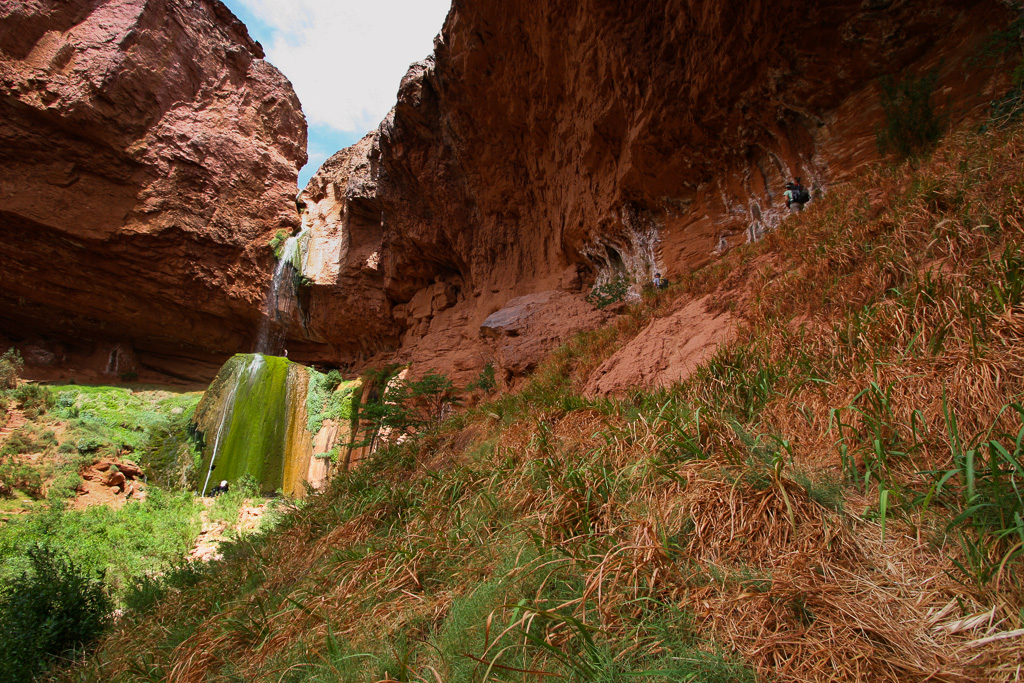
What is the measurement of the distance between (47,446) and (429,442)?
10.7 meters

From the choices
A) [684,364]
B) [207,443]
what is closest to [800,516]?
[684,364]

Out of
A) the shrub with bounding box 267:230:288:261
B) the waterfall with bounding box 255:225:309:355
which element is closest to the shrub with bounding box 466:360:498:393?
the waterfall with bounding box 255:225:309:355

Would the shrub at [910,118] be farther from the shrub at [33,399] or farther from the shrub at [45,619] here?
the shrub at [33,399]

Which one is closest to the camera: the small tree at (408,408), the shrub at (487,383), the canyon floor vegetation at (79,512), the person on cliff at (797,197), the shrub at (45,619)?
the shrub at (45,619)

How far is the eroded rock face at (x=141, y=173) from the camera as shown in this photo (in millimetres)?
13789

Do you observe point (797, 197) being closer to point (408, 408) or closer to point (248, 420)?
point (408, 408)

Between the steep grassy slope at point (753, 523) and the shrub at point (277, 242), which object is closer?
the steep grassy slope at point (753, 523)

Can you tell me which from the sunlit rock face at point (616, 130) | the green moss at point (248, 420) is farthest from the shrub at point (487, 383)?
the green moss at point (248, 420)

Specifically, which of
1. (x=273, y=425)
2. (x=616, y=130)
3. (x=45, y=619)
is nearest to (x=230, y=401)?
(x=273, y=425)

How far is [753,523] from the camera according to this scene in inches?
75.7

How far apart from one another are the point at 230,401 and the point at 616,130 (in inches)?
449

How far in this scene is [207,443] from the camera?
11.6 m

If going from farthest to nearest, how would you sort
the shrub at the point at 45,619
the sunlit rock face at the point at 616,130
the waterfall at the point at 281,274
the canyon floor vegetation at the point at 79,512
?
the waterfall at the point at 281,274 < the sunlit rock face at the point at 616,130 < the canyon floor vegetation at the point at 79,512 < the shrub at the point at 45,619

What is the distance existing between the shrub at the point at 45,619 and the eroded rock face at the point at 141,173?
14.4m
